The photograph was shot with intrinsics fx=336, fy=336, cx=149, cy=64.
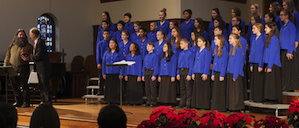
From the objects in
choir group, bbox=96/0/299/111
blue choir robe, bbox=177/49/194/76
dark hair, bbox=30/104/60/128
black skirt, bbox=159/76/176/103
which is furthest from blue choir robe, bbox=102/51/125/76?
dark hair, bbox=30/104/60/128

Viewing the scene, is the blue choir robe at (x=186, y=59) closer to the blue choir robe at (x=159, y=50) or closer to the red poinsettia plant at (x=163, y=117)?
the blue choir robe at (x=159, y=50)

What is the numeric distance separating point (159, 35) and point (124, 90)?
4.44 feet

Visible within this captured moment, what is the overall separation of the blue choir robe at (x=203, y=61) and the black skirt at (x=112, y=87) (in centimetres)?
172

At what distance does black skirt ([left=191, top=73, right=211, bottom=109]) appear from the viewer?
18.7 ft

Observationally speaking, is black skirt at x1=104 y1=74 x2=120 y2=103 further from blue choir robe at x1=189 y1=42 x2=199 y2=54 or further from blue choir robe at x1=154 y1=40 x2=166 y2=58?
blue choir robe at x1=189 y1=42 x2=199 y2=54

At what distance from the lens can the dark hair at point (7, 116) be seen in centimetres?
158


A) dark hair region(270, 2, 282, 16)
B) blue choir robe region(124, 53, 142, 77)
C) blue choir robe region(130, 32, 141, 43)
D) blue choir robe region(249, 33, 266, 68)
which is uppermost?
dark hair region(270, 2, 282, 16)

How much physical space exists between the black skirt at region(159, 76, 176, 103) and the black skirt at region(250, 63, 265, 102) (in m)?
1.47

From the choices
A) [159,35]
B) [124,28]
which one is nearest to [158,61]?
[159,35]

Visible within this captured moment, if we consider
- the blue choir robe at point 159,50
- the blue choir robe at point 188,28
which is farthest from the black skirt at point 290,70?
the blue choir robe at point 159,50

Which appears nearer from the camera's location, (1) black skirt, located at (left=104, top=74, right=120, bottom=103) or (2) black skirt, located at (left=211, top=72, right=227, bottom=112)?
(2) black skirt, located at (left=211, top=72, right=227, bottom=112)

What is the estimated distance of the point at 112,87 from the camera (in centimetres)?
663

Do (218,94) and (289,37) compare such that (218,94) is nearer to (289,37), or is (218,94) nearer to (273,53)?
(273,53)

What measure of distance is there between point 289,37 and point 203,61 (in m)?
1.40
